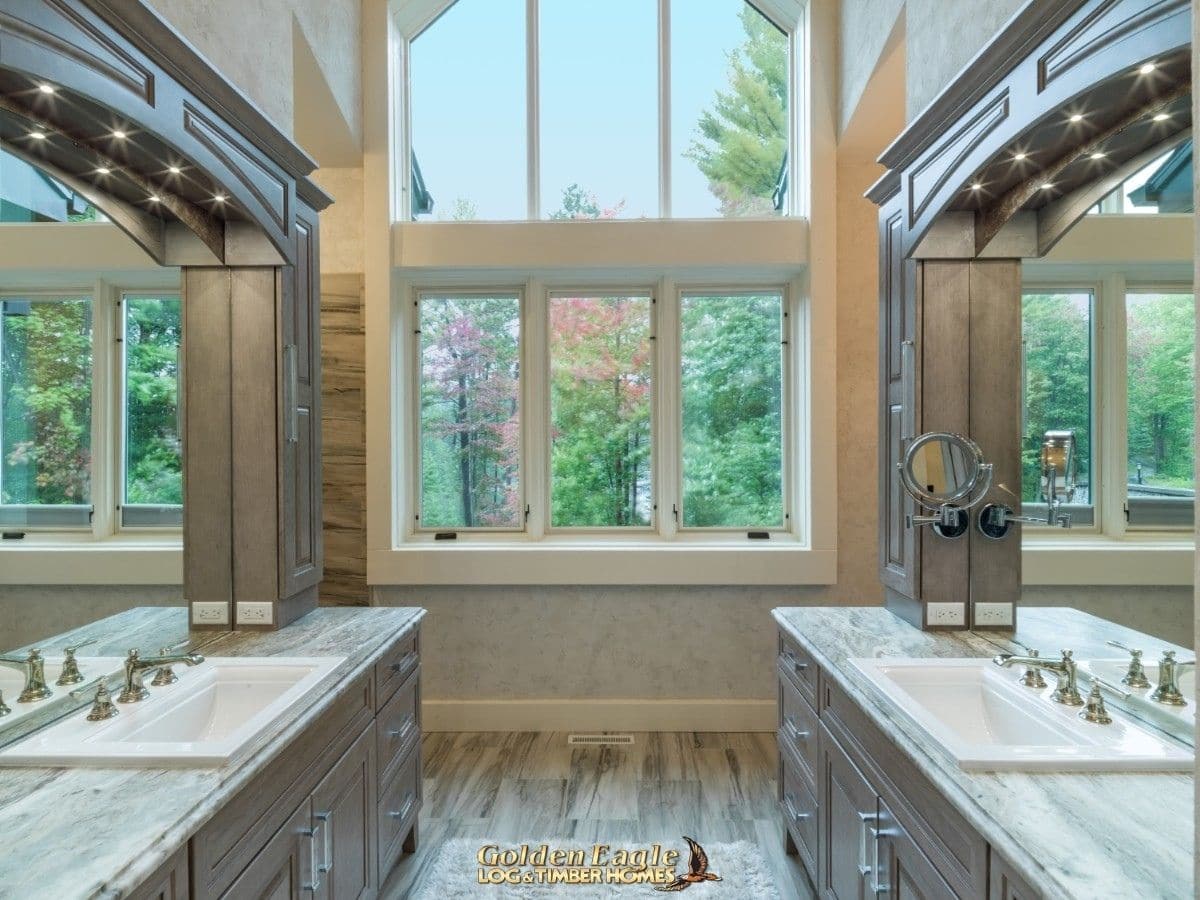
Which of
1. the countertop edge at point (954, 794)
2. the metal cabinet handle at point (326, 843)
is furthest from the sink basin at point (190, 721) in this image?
the countertop edge at point (954, 794)

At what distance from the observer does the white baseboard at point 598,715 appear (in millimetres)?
3549

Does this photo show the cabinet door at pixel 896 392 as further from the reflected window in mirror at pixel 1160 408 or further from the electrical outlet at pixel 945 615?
the reflected window in mirror at pixel 1160 408

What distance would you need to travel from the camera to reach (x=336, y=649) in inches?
81.4

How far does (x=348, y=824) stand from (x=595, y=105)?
11.4 feet

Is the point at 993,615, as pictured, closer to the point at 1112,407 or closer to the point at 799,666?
the point at 799,666

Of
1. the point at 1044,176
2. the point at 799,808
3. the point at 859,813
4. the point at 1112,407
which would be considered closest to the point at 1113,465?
the point at 1112,407

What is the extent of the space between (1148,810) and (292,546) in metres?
2.32

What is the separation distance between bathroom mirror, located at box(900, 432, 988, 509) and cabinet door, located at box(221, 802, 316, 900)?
192 cm

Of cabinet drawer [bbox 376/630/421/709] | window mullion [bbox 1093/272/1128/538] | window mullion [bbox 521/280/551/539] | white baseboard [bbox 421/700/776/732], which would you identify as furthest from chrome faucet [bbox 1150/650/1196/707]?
window mullion [bbox 521/280/551/539]

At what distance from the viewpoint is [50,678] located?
1523 millimetres

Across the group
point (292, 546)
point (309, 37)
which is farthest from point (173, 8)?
point (292, 546)

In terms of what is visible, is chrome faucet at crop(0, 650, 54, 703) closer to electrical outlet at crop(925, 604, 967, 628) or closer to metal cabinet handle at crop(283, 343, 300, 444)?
metal cabinet handle at crop(283, 343, 300, 444)

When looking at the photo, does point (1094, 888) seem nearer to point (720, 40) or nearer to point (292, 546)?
point (292, 546)

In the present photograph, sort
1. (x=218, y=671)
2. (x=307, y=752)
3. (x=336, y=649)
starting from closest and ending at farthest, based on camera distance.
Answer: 1. (x=307, y=752)
2. (x=218, y=671)
3. (x=336, y=649)
